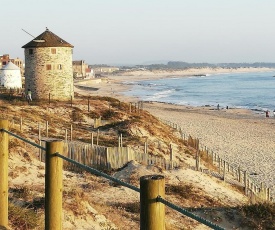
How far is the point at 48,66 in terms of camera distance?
132 ft

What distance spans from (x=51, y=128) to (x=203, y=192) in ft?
45.1

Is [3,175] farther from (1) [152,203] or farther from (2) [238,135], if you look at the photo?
(2) [238,135]

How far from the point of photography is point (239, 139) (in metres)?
41.6

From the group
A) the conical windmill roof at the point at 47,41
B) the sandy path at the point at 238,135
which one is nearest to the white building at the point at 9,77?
the conical windmill roof at the point at 47,41

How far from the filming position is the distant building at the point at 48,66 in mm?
40406

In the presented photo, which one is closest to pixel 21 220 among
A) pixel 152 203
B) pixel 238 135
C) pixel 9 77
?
pixel 152 203

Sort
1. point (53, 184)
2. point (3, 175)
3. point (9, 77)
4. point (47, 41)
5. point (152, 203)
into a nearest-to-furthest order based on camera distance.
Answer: point (152, 203), point (53, 184), point (3, 175), point (47, 41), point (9, 77)

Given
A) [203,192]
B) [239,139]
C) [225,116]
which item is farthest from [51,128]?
[225,116]

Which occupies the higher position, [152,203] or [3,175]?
[152,203]

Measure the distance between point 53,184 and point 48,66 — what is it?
36760 mm

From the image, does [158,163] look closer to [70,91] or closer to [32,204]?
[32,204]

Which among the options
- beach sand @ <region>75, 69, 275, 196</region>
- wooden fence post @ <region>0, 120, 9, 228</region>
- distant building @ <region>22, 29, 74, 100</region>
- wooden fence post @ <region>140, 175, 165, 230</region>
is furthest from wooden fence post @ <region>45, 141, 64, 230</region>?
Result: distant building @ <region>22, 29, 74, 100</region>

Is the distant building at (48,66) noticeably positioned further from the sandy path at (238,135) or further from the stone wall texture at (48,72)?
the sandy path at (238,135)

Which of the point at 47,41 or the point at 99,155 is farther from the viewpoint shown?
the point at 47,41
